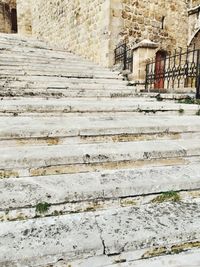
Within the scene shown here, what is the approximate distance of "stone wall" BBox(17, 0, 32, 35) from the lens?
663 inches

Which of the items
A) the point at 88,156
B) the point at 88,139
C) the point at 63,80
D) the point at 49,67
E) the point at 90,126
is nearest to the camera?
the point at 88,156

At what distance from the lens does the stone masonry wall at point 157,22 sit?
762cm

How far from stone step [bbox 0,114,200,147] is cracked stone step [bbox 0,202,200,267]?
108 centimetres

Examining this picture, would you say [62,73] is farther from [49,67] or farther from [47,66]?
[47,66]

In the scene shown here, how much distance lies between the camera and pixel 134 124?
2.95 metres

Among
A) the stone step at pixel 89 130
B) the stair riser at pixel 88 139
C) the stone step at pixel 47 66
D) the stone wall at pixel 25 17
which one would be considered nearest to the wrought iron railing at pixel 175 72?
the stone step at pixel 47 66

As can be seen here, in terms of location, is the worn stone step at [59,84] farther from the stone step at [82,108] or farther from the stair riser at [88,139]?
the stair riser at [88,139]

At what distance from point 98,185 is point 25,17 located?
18.0 metres

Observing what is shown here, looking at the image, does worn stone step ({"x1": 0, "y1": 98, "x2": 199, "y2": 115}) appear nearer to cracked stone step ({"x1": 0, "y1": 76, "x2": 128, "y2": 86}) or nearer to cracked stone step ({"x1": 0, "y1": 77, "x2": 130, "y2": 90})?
cracked stone step ({"x1": 0, "y1": 77, "x2": 130, "y2": 90})

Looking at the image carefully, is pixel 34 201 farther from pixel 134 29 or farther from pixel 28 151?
pixel 134 29

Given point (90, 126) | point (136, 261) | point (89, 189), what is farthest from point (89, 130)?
point (136, 261)

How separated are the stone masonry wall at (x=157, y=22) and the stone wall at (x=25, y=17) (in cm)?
1134

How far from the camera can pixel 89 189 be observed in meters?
1.84

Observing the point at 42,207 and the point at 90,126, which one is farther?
the point at 90,126
